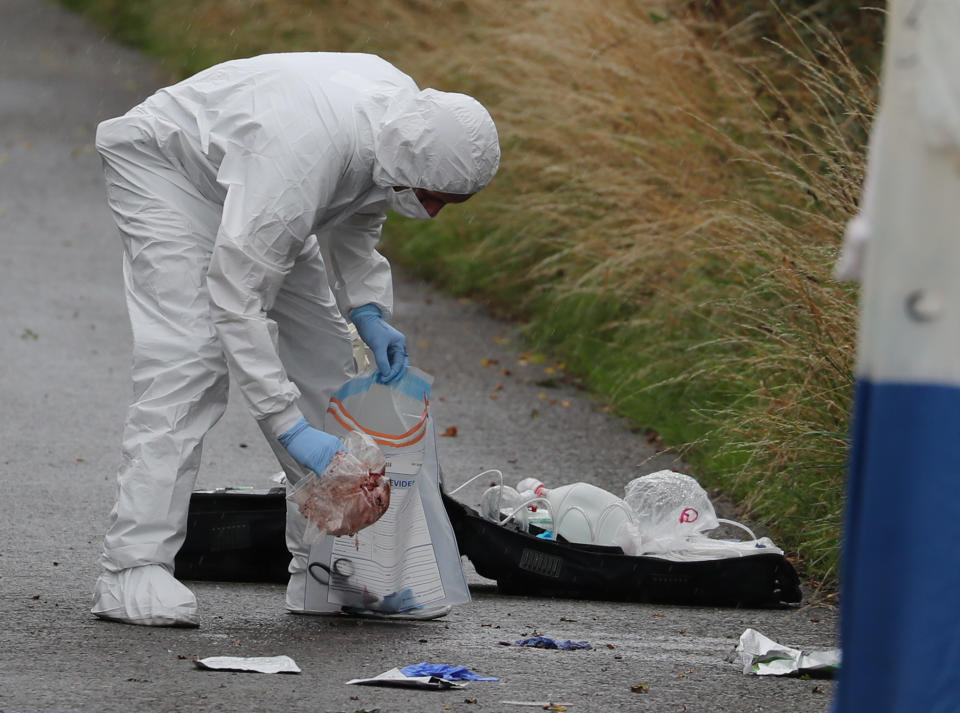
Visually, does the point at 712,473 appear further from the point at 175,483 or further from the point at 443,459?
the point at 175,483

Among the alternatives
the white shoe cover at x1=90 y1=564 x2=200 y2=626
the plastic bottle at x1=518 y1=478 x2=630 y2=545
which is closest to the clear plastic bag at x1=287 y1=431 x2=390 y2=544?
the white shoe cover at x1=90 y1=564 x2=200 y2=626

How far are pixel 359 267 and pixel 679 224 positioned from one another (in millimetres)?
3593

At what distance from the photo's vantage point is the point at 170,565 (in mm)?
4277

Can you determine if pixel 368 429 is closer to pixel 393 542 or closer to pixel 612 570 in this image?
pixel 393 542

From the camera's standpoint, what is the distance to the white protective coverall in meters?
4.03

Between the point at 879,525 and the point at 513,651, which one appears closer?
the point at 879,525

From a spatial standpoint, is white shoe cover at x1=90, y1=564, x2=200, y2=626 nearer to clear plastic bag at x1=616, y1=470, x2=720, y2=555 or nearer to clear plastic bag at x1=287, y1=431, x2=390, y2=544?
clear plastic bag at x1=287, y1=431, x2=390, y2=544

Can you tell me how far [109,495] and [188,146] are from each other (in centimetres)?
193

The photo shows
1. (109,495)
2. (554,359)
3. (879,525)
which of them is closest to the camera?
(879,525)

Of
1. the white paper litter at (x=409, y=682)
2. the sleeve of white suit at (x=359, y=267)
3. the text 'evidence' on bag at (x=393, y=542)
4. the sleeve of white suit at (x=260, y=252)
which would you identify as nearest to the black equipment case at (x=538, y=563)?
the text 'evidence' on bag at (x=393, y=542)

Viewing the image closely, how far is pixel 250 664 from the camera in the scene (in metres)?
3.88

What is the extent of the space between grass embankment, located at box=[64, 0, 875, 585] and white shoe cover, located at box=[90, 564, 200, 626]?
212 cm

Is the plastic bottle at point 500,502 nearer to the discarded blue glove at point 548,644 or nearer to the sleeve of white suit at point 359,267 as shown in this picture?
the sleeve of white suit at point 359,267

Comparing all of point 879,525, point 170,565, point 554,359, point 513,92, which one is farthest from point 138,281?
point 513,92
